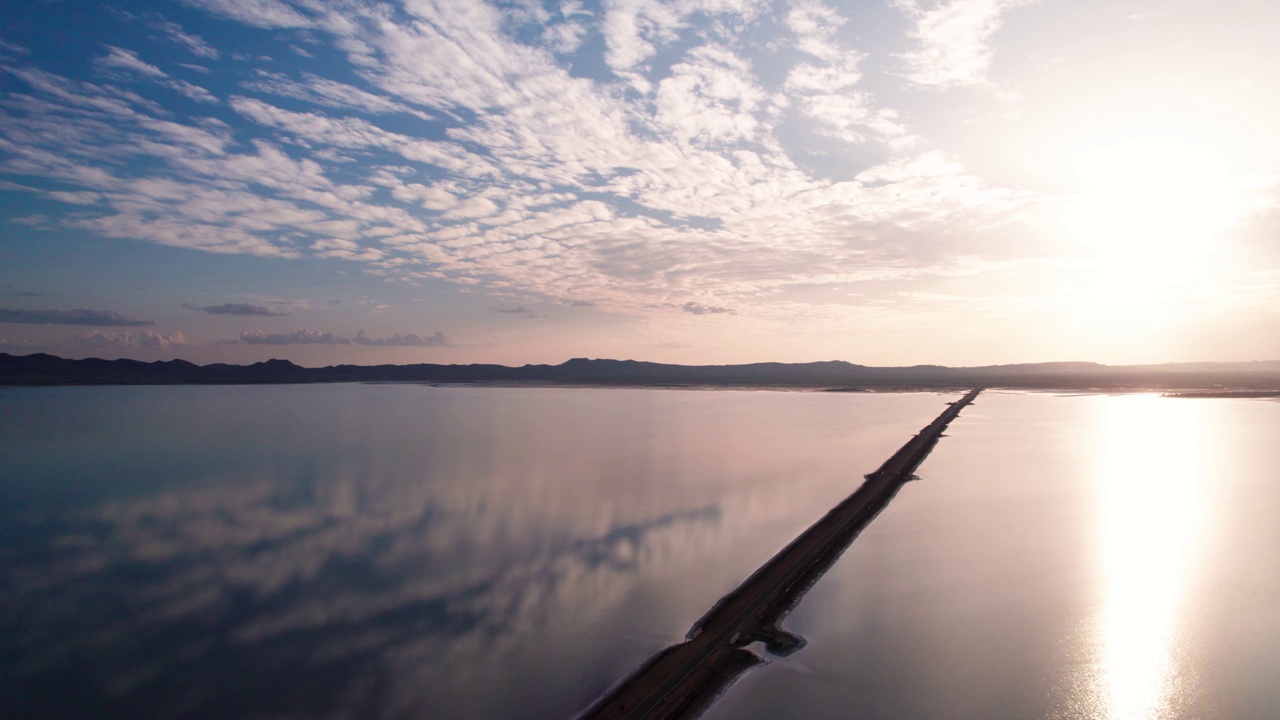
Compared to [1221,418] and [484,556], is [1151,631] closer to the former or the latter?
[484,556]

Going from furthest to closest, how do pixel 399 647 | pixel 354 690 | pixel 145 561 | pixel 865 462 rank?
pixel 865 462 < pixel 145 561 < pixel 399 647 < pixel 354 690

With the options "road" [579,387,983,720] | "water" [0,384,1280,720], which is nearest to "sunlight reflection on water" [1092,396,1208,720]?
"water" [0,384,1280,720]

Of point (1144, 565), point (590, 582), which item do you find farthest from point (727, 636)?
point (1144, 565)

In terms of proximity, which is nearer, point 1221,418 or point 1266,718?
A: point 1266,718

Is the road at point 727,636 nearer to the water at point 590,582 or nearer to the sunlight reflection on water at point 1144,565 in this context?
the water at point 590,582

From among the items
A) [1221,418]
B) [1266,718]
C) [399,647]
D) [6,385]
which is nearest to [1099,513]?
[1266,718]

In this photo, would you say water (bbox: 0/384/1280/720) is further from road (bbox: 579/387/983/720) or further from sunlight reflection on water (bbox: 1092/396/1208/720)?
road (bbox: 579/387/983/720)
